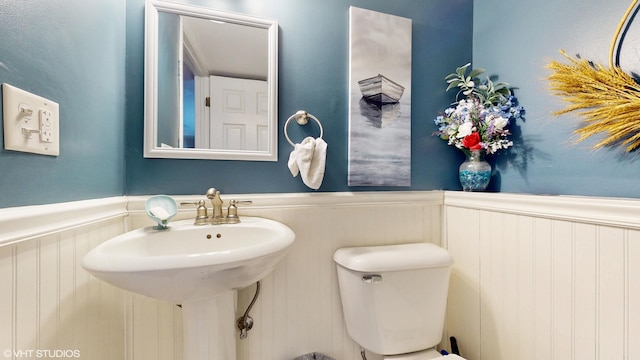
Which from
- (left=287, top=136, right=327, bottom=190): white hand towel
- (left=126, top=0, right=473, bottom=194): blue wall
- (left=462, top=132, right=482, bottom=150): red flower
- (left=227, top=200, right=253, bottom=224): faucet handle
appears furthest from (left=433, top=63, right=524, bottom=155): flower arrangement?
(left=227, top=200, right=253, bottom=224): faucet handle

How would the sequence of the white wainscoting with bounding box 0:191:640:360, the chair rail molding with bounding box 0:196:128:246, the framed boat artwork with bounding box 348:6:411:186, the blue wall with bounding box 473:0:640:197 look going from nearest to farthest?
the chair rail molding with bounding box 0:196:128:246, the white wainscoting with bounding box 0:191:640:360, the blue wall with bounding box 473:0:640:197, the framed boat artwork with bounding box 348:6:411:186

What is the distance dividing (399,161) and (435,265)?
0.49 meters

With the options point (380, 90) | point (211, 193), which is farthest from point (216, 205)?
point (380, 90)

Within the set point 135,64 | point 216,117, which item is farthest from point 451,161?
point 135,64

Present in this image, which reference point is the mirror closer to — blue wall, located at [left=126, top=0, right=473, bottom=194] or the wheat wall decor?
blue wall, located at [left=126, top=0, right=473, bottom=194]

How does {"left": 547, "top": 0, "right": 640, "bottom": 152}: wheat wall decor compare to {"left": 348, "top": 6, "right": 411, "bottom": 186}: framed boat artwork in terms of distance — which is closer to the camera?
{"left": 547, "top": 0, "right": 640, "bottom": 152}: wheat wall decor

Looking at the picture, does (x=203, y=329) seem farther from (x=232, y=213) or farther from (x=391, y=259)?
(x=391, y=259)

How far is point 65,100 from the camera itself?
68 cm

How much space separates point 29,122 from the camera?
554 mm

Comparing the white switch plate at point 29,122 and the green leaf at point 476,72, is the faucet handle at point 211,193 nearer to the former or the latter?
the white switch plate at point 29,122

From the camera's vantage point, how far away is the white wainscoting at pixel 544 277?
0.71m

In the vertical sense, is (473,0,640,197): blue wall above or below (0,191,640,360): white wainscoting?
above

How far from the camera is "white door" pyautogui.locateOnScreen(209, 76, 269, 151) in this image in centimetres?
107

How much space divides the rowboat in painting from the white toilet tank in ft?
2.29
